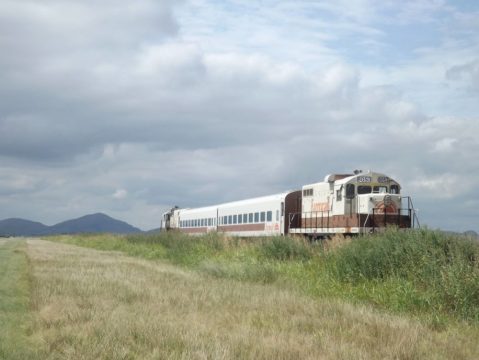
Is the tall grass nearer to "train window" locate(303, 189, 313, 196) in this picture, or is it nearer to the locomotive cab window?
"train window" locate(303, 189, 313, 196)

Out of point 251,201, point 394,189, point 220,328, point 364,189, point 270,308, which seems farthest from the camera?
point 251,201

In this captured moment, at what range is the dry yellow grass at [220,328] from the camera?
27.6 ft

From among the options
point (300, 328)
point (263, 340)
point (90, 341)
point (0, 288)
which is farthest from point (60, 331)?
point (0, 288)

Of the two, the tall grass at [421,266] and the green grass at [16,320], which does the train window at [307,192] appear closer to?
the tall grass at [421,266]

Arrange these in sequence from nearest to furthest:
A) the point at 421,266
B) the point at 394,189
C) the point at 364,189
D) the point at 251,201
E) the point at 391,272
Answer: the point at 421,266, the point at 391,272, the point at 364,189, the point at 394,189, the point at 251,201

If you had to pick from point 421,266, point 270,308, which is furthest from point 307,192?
point 270,308

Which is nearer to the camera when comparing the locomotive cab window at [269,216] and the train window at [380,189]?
the train window at [380,189]

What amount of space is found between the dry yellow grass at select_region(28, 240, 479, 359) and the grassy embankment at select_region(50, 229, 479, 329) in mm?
1487

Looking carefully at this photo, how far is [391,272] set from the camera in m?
16.5

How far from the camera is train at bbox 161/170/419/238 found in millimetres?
28453

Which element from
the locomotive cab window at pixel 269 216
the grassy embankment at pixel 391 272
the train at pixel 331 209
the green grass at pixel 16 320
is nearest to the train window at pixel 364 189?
the train at pixel 331 209

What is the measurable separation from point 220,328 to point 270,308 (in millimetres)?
2161

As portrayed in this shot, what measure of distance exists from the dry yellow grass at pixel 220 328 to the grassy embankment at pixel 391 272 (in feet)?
4.88

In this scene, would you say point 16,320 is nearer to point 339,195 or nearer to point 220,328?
point 220,328
